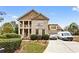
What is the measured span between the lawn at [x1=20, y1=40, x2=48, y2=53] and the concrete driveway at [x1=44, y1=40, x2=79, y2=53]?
2.6 inches

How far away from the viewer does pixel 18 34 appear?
3.38 meters

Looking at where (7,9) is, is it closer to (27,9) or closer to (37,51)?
(27,9)

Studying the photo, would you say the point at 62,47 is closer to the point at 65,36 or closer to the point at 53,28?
the point at 65,36

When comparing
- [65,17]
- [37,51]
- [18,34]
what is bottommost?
[37,51]

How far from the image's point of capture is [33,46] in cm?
337

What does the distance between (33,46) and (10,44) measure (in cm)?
30

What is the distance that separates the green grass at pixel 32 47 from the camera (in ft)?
10.9

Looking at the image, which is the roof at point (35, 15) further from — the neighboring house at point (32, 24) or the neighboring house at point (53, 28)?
the neighboring house at point (53, 28)

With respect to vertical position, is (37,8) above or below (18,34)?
above

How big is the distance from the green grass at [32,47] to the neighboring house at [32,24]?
0.13 metres

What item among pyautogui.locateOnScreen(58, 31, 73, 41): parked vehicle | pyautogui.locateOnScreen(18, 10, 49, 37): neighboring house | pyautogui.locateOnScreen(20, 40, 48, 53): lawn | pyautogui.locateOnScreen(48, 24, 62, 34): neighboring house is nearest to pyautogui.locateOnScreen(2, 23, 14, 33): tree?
pyautogui.locateOnScreen(18, 10, 49, 37): neighboring house

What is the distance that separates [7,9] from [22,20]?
9.6 inches

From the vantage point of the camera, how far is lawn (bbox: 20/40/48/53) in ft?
10.9
